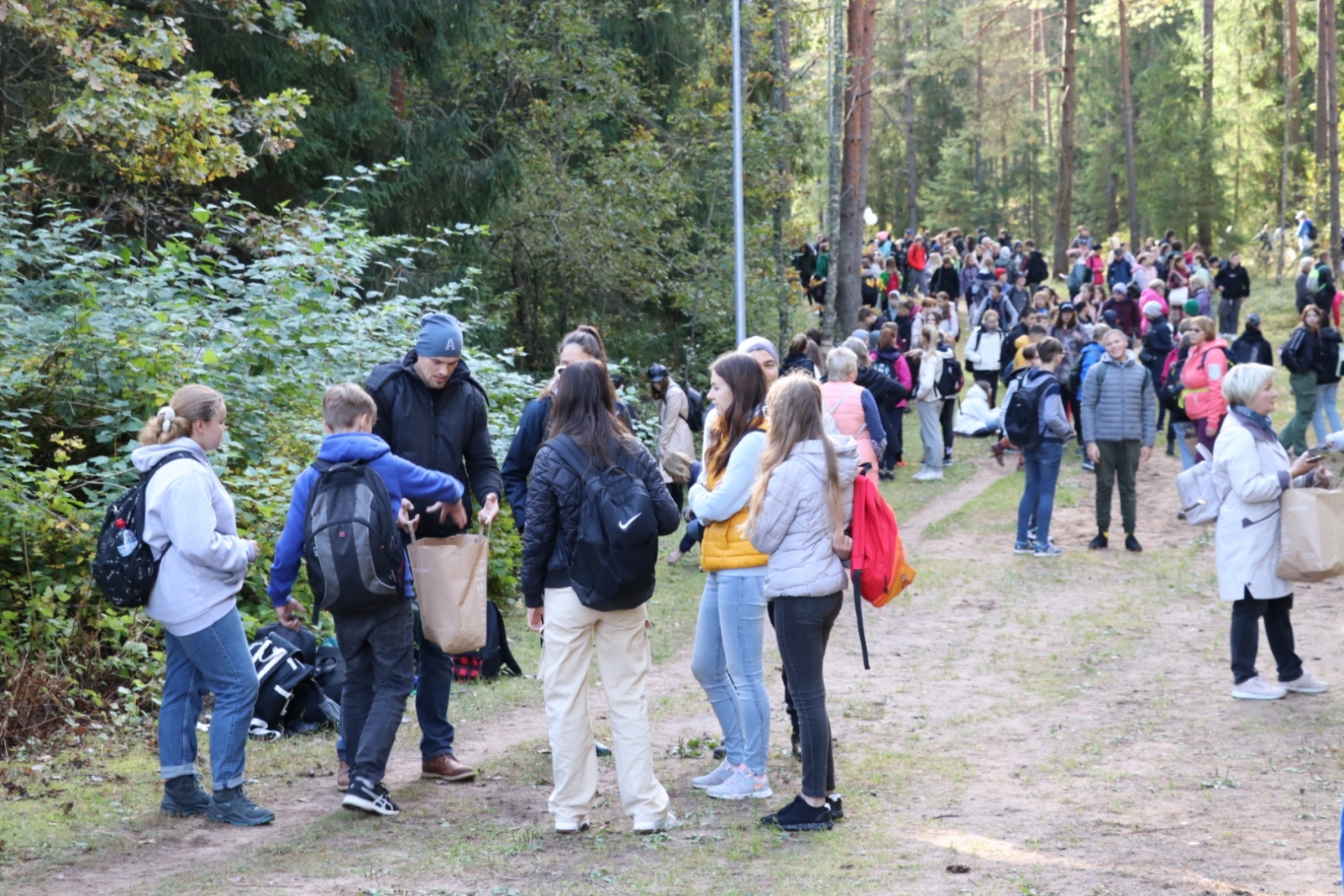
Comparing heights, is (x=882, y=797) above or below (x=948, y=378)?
below

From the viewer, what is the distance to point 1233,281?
86.1ft

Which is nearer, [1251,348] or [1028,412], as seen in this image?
[1028,412]

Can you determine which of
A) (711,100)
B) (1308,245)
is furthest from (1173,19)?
(711,100)

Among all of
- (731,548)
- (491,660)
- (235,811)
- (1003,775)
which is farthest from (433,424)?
→ (1003,775)

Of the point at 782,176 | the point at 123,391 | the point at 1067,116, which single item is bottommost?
the point at 123,391

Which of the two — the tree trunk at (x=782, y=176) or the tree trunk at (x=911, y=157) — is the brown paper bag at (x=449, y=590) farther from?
the tree trunk at (x=911, y=157)

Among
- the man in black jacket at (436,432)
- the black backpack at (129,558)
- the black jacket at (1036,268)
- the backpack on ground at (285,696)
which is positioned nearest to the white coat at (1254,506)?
the man in black jacket at (436,432)

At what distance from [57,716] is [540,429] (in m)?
3.04

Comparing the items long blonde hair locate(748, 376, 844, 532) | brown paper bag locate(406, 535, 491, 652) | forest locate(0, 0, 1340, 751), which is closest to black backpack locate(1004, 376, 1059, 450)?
forest locate(0, 0, 1340, 751)

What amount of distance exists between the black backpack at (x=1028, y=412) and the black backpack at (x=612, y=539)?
8035mm

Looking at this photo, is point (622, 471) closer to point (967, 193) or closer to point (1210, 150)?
point (1210, 150)

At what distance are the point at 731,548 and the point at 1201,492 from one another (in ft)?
12.8

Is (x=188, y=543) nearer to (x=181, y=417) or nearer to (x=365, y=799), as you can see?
(x=181, y=417)

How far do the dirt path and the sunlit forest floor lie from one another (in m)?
0.02
